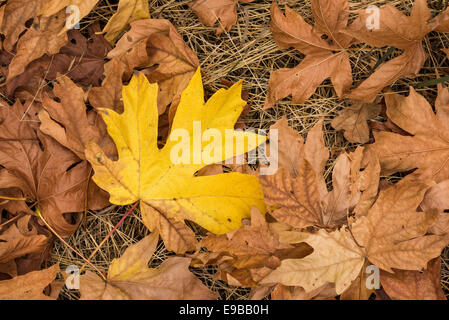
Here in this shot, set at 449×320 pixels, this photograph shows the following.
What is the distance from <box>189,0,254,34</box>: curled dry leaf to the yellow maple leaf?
276 millimetres

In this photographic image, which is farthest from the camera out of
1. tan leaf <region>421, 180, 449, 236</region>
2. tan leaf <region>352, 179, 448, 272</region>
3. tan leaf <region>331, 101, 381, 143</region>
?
tan leaf <region>331, 101, 381, 143</region>

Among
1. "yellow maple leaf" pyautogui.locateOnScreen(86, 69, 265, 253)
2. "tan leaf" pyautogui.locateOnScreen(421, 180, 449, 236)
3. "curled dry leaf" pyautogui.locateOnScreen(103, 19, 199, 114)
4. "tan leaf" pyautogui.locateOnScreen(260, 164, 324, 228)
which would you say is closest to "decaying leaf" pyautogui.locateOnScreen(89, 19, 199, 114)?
"curled dry leaf" pyautogui.locateOnScreen(103, 19, 199, 114)

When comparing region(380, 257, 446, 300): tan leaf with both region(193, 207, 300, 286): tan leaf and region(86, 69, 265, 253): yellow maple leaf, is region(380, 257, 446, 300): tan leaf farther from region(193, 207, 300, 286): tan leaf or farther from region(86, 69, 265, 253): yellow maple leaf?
region(86, 69, 265, 253): yellow maple leaf

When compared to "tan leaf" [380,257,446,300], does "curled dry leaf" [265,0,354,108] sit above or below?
above

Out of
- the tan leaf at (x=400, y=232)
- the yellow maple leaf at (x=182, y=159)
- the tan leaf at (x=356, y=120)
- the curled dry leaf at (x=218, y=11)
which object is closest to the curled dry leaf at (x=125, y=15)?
the curled dry leaf at (x=218, y=11)

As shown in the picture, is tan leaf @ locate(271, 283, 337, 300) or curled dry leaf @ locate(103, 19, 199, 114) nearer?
tan leaf @ locate(271, 283, 337, 300)

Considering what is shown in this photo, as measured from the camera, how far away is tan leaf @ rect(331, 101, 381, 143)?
1.30m

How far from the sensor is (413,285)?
1.12 m

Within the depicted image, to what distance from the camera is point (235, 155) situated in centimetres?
116

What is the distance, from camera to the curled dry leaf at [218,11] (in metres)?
1.32

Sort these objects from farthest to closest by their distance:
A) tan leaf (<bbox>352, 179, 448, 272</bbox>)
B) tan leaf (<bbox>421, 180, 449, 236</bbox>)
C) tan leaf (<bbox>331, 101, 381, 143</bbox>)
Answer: tan leaf (<bbox>331, 101, 381, 143</bbox>), tan leaf (<bbox>421, 180, 449, 236</bbox>), tan leaf (<bbox>352, 179, 448, 272</bbox>)

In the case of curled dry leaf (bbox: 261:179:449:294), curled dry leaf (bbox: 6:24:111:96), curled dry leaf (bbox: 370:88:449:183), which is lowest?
curled dry leaf (bbox: 261:179:449:294)

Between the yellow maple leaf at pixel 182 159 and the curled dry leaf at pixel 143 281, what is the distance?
10 centimetres

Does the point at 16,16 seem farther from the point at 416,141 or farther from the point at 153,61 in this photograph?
the point at 416,141
